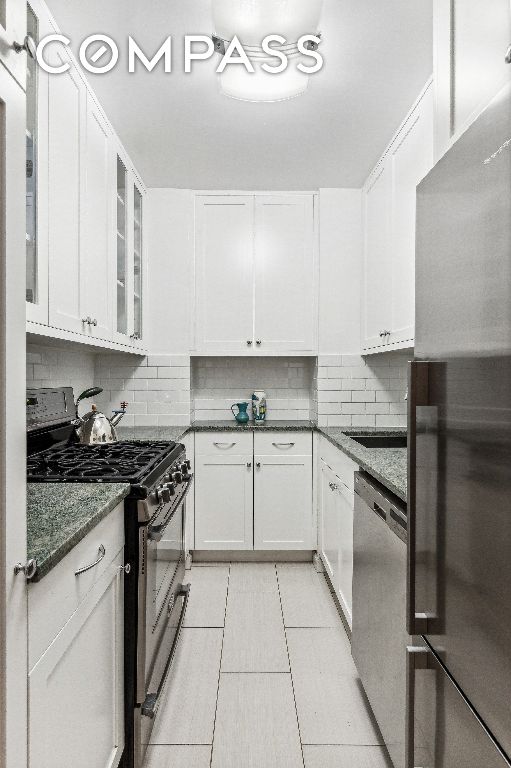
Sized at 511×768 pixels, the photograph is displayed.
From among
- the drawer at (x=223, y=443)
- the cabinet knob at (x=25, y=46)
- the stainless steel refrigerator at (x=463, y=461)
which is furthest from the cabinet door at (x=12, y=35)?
the drawer at (x=223, y=443)

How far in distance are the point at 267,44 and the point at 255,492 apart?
8.38 feet

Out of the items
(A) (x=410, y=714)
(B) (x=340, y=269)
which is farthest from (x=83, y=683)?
(B) (x=340, y=269)

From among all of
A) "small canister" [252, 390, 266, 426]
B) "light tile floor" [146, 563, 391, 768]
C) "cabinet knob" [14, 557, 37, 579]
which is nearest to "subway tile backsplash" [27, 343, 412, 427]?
"small canister" [252, 390, 266, 426]

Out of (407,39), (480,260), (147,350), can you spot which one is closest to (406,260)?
(407,39)

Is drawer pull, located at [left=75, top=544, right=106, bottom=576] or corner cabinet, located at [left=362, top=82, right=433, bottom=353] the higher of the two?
corner cabinet, located at [left=362, top=82, right=433, bottom=353]

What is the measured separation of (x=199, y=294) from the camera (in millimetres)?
3648

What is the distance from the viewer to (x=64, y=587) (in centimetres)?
110

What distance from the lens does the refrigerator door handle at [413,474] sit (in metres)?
1.09

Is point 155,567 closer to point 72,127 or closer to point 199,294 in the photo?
point 72,127

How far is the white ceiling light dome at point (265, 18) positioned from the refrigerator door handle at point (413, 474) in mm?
1257

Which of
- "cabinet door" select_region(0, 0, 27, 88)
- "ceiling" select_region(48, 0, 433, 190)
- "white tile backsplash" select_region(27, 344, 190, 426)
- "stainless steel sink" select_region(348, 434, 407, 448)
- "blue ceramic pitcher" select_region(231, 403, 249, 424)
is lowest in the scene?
"stainless steel sink" select_region(348, 434, 407, 448)

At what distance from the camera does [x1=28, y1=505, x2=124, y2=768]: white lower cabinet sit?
38.4 inches

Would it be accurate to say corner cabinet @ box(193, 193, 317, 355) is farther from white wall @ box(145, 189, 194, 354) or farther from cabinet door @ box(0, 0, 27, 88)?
cabinet door @ box(0, 0, 27, 88)

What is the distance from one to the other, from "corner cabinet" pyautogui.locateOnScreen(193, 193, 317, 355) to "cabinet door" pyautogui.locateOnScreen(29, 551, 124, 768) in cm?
233
